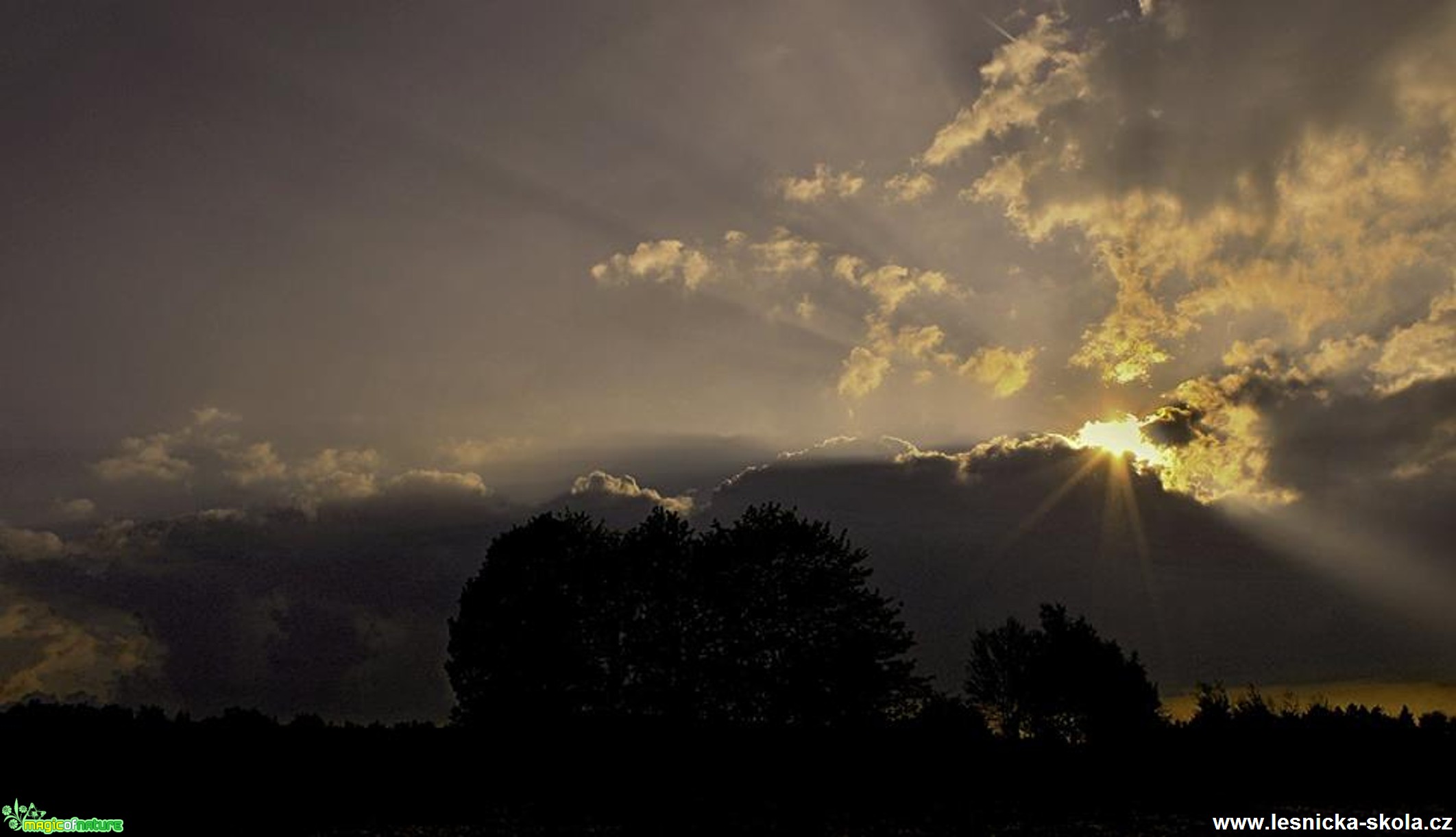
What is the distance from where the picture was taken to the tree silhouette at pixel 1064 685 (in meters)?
88.2

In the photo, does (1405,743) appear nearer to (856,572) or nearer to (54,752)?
(856,572)

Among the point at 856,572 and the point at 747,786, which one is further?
the point at 856,572

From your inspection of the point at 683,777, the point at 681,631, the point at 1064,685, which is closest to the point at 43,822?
the point at 683,777

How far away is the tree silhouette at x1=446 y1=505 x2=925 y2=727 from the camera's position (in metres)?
61.8

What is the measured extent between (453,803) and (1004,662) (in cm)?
7277

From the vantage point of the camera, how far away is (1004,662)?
3760 inches

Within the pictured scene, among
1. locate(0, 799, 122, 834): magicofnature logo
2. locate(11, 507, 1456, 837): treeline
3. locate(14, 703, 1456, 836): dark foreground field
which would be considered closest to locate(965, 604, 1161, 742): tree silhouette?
locate(11, 507, 1456, 837): treeline

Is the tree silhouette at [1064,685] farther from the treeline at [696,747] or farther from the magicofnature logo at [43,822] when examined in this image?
the magicofnature logo at [43,822]

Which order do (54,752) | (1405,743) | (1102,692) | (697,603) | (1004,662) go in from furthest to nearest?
(1004,662), (1102,692), (697,603), (1405,743), (54,752)

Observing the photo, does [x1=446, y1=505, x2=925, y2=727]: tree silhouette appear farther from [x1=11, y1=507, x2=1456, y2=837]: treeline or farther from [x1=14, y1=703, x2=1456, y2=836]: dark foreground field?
[x1=14, y1=703, x2=1456, y2=836]: dark foreground field

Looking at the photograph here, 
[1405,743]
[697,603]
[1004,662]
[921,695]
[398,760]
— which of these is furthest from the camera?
[1004,662]

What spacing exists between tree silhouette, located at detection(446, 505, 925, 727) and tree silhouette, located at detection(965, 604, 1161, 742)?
33.6m

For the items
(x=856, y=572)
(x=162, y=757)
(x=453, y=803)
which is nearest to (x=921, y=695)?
(x=856, y=572)

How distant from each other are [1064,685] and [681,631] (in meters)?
45.2
